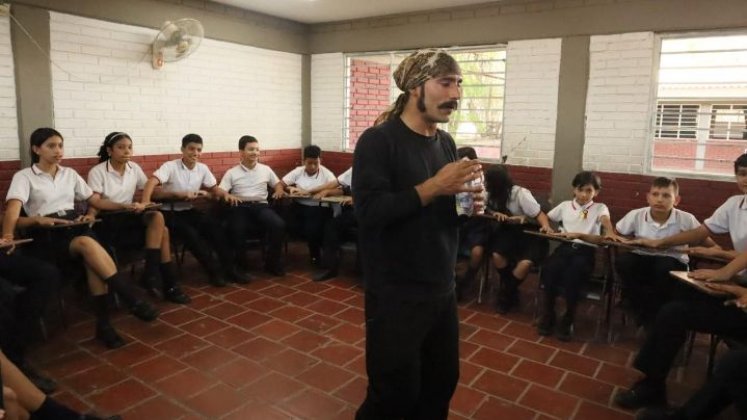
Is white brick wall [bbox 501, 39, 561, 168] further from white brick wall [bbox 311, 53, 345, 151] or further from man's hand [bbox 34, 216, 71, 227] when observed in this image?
man's hand [bbox 34, 216, 71, 227]

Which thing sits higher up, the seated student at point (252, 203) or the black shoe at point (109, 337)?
the seated student at point (252, 203)

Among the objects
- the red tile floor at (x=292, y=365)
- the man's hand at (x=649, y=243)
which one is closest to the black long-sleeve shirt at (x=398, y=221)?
the red tile floor at (x=292, y=365)

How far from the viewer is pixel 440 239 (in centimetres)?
178

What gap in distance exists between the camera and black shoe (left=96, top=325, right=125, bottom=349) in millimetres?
3502

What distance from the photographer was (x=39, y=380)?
2936 mm

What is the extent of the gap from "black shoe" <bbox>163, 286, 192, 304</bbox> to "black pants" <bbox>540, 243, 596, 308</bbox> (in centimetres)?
294

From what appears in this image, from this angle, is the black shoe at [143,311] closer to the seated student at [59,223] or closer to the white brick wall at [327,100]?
the seated student at [59,223]

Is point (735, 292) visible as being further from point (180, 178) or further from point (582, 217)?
point (180, 178)

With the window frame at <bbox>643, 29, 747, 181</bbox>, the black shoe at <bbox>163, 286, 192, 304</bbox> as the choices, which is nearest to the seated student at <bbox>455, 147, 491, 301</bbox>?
the window frame at <bbox>643, 29, 747, 181</bbox>

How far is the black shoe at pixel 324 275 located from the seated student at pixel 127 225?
4.07 ft

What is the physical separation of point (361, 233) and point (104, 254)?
2630 millimetres

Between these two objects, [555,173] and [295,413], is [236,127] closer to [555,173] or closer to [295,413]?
[555,173]

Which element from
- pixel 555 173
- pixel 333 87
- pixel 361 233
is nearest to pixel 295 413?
pixel 361 233

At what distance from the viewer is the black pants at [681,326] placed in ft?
8.80
